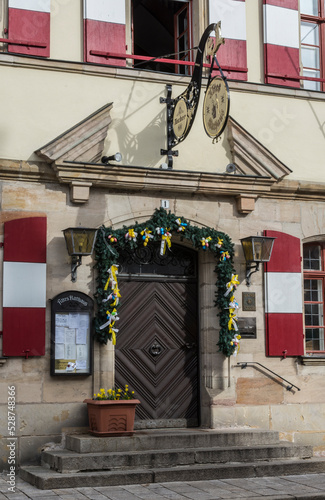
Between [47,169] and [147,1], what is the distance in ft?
15.8

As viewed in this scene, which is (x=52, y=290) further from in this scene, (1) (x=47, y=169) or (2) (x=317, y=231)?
(2) (x=317, y=231)

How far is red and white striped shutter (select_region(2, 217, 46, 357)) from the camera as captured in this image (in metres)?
9.42

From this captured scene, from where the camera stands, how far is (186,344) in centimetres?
1072

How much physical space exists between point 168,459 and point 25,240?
3064 millimetres

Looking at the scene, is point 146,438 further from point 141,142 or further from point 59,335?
point 141,142

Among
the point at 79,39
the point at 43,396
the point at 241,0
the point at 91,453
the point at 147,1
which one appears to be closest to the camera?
the point at 91,453

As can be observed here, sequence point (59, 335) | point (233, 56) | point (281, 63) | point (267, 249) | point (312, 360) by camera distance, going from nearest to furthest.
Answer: point (59, 335) < point (267, 249) < point (312, 360) < point (233, 56) < point (281, 63)

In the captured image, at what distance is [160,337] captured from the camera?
1061cm

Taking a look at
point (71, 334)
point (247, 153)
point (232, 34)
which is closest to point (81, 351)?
point (71, 334)

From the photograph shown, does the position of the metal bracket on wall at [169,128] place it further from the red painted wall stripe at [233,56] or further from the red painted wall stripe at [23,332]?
the red painted wall stripe at [23,332]

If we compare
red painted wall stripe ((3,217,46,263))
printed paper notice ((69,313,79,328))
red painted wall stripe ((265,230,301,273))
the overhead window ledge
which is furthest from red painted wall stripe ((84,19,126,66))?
the overhead window ledge

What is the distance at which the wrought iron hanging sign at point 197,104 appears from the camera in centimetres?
944

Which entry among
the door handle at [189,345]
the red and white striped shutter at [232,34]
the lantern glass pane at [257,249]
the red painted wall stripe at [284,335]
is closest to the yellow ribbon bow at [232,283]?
the lantern glass pane at [257,249]

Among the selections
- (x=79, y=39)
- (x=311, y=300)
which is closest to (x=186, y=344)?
(x=311, y=300)
